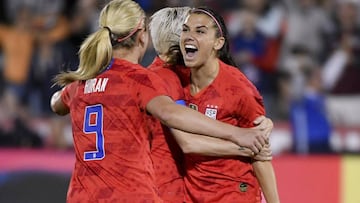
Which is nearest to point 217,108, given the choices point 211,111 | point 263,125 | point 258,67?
point 211,111

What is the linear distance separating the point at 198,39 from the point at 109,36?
524 millimetres

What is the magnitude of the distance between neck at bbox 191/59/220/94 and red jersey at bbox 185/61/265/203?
27 millimetres

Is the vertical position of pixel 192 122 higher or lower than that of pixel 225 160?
higher

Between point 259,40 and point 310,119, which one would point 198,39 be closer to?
point 310,119

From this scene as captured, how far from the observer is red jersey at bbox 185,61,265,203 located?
4539mm

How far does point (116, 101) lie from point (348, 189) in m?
4.10

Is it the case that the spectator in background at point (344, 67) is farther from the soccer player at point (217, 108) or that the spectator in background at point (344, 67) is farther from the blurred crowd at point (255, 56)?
the soccer player at point (217, 108)

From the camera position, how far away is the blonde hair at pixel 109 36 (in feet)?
14.1

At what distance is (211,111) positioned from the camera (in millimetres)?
4570

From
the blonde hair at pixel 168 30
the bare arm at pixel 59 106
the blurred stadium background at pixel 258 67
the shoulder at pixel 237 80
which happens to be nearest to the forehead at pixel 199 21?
the blonde hair at pixel 168 30

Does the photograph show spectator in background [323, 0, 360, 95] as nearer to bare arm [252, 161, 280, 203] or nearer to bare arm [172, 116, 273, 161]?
bare arm [252, 161, 280, 203]

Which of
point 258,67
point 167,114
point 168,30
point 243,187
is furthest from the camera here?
point 258,67

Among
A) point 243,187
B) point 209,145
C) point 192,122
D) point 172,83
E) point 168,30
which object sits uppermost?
point 168,30

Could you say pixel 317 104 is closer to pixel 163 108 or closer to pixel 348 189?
pixel 348 189
